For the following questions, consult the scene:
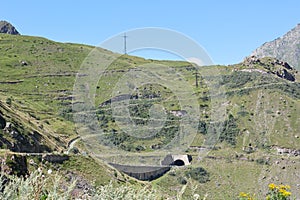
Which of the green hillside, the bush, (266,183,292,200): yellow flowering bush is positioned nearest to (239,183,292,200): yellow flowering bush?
(266,183,292,200): yellow flowering bush

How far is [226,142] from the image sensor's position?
9475cm

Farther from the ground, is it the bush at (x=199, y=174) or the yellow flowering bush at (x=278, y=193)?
the yellow flowering bush at (x=278, y=193)

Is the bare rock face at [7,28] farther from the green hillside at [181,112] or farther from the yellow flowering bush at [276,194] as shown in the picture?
the yellow flowering bush at [276,194]

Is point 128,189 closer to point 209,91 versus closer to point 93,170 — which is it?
point 93,170

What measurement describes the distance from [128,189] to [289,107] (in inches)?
4328

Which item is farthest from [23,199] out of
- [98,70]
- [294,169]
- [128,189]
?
[98,70]

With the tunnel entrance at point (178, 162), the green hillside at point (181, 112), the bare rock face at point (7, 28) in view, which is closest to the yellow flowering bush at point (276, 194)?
the green hillside at point (181, 112)

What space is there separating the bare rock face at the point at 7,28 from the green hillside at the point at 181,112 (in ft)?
126

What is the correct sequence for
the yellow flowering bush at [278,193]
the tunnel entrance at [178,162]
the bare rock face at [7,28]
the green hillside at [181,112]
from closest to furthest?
the yellow flowering bush at [278,193], the green hillside at [181,112], the tunnel entrance at [178,162], the bare rock face at [7,28]

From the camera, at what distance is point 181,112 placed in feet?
323

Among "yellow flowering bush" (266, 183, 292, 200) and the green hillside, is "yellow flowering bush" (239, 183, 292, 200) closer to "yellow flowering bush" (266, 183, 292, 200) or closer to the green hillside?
"yellow flowering bush" (266, 183, 292, 200)

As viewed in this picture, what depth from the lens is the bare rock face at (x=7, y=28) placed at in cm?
17612

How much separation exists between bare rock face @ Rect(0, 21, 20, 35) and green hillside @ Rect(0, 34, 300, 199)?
3852 cm

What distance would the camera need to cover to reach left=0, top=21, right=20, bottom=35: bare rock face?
176125 mm
